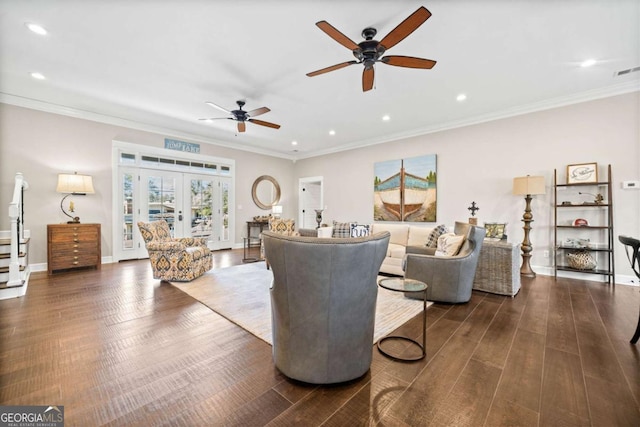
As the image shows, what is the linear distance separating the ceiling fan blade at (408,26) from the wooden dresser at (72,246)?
5.75 metres

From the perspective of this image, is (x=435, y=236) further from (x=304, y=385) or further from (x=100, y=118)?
(x=100, y=118)

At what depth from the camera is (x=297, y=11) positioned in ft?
7.98

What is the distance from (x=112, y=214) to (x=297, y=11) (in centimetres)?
551

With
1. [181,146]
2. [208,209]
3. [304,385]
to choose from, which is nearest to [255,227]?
[208,209]

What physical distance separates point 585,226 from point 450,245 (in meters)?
2.67

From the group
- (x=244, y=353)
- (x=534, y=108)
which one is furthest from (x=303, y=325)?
(x=534, y=108)

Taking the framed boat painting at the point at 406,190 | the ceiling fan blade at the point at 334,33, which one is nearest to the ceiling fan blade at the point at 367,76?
the ceiling fan blade at the point at 334,33

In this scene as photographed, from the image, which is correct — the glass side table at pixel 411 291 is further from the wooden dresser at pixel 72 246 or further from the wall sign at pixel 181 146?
the wall sign at pixel 181 146

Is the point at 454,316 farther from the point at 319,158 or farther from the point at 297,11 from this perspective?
the point at 319,158

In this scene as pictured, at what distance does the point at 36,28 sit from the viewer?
2.68 meters

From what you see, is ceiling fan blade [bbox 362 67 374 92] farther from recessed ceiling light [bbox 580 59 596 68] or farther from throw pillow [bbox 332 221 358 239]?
recessed ceiling light [bbox 580 59 596 68]

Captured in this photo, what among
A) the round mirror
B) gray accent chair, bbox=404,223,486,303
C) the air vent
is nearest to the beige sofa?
gray accent chair, bbox=404,223,486,303

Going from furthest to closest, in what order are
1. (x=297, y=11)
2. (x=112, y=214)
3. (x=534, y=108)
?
(x=112, y=214) → (x=534, y=108) → (x=297, y=11)

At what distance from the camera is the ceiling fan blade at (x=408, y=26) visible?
194cm
